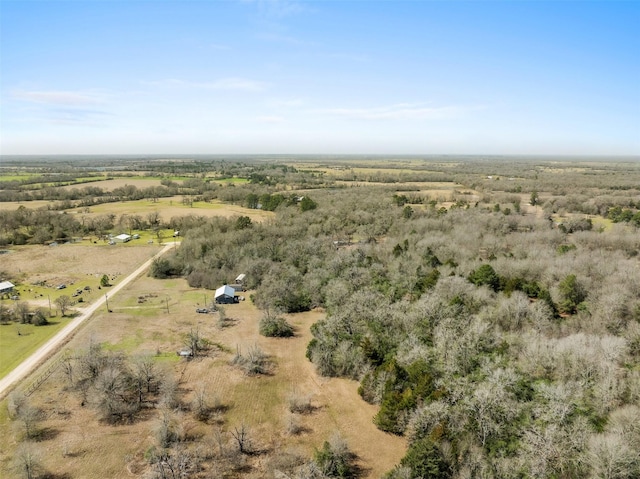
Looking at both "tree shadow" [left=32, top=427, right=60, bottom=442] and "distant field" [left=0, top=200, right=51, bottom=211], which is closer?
"tree shadow" [left=32, top=427, right=60, bottom=442]

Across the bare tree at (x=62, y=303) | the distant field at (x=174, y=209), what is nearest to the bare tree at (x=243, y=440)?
the bare tree at (x=62, y=303)

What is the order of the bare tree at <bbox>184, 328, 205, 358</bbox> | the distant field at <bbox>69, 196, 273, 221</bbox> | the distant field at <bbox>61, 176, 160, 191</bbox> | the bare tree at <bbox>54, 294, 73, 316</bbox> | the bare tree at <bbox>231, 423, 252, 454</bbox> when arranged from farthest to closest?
the distant field at <bbox>61, 176, 160, 191</bbox>
the distant field at <bbox>69, 196, 273, 221</bbox>
the bare tree at <bbox>54, 294, 73, 316</bbox>
the bare tree at <bbox>184, 328, 205, 358</bbox>
the bare tree at <bbox>231, 423, 252, 454</bbox>

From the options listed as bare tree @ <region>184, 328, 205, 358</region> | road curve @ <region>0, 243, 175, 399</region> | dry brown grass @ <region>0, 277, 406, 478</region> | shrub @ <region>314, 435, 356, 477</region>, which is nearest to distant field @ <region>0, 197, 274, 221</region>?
road curve @ <region>0, 243, 175, 399</region>

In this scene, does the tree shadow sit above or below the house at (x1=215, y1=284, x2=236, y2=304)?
below

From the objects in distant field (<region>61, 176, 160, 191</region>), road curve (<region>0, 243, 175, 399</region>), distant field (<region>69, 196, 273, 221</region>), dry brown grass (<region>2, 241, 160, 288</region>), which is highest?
distant field (<region>61, 176, 160, 191</region>)

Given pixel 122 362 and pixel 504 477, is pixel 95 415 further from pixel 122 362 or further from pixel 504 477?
pixel 504 477

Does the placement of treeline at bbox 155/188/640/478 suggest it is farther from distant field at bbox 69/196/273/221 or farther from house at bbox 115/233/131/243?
distant field at bbox 69/196/273/221
